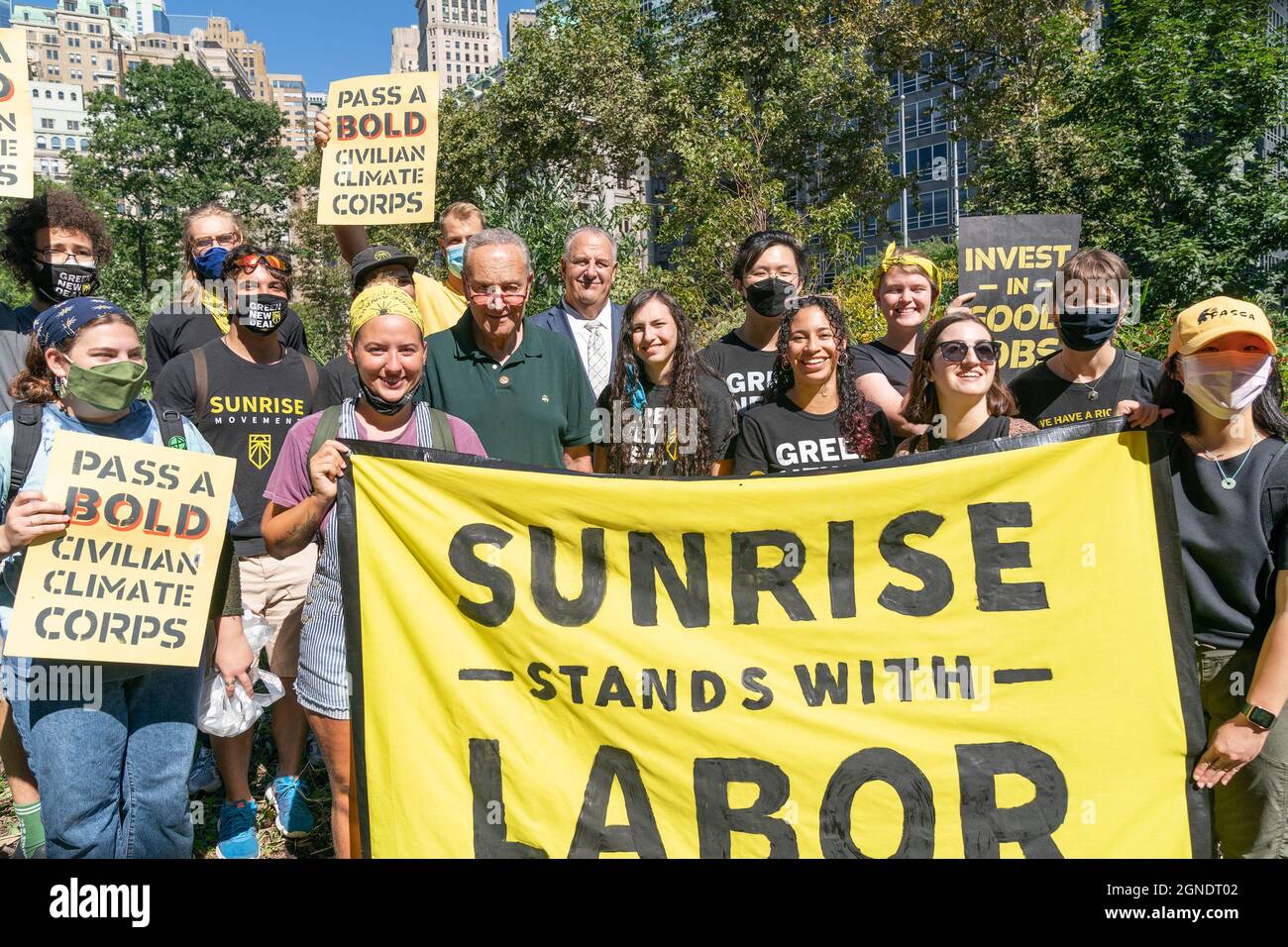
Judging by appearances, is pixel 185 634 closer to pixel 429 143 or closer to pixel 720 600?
A: pixel 720 600

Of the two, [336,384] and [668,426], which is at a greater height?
[336,384]

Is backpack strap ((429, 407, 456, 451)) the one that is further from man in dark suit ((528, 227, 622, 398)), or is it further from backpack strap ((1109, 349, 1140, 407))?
backpack strap ((1109, 349, 1140, 407))

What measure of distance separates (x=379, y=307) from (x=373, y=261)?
2.08 m

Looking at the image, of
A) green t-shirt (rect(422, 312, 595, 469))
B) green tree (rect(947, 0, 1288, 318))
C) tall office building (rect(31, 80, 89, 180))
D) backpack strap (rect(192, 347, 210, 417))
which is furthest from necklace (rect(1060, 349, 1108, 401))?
tall office building (rect(31, 80, 89, 180))

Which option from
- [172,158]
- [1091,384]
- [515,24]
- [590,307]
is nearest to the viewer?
[1091,384]

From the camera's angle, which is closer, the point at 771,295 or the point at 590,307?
the point at 771,295

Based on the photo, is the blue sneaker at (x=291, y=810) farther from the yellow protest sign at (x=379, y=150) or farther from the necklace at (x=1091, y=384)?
the necklace at (x=1091, y=384)

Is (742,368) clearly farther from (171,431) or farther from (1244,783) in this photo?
(1244,783)

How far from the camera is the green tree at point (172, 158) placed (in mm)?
50312

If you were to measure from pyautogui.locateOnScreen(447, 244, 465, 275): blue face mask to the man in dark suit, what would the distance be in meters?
0.96

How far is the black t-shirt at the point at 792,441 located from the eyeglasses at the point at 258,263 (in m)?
2.31

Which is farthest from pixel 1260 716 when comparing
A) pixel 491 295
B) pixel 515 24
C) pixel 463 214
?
pixel 515 24

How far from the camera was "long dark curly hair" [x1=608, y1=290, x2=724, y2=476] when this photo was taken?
4270 millimetres

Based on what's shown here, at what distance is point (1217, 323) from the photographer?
320 centimetres
